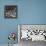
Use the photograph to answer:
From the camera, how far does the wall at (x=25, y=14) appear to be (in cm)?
407

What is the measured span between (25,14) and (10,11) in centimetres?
44

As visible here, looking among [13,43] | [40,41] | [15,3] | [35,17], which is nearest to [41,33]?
[40,41]

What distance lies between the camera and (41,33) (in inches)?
155

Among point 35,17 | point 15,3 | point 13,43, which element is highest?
point 15,3

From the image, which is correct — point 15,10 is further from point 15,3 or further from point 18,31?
point 18,31

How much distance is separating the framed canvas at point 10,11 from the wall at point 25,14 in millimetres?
89

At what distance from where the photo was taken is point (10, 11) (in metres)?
4.07

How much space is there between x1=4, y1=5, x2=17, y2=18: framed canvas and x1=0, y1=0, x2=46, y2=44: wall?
0.09 metres

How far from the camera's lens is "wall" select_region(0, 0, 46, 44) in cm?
407

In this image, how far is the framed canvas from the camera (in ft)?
13.3

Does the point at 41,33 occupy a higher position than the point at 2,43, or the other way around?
the point at 41,33

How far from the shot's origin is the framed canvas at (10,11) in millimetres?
4059

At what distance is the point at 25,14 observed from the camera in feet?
13.4

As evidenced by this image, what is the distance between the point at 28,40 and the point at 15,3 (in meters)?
1.12
